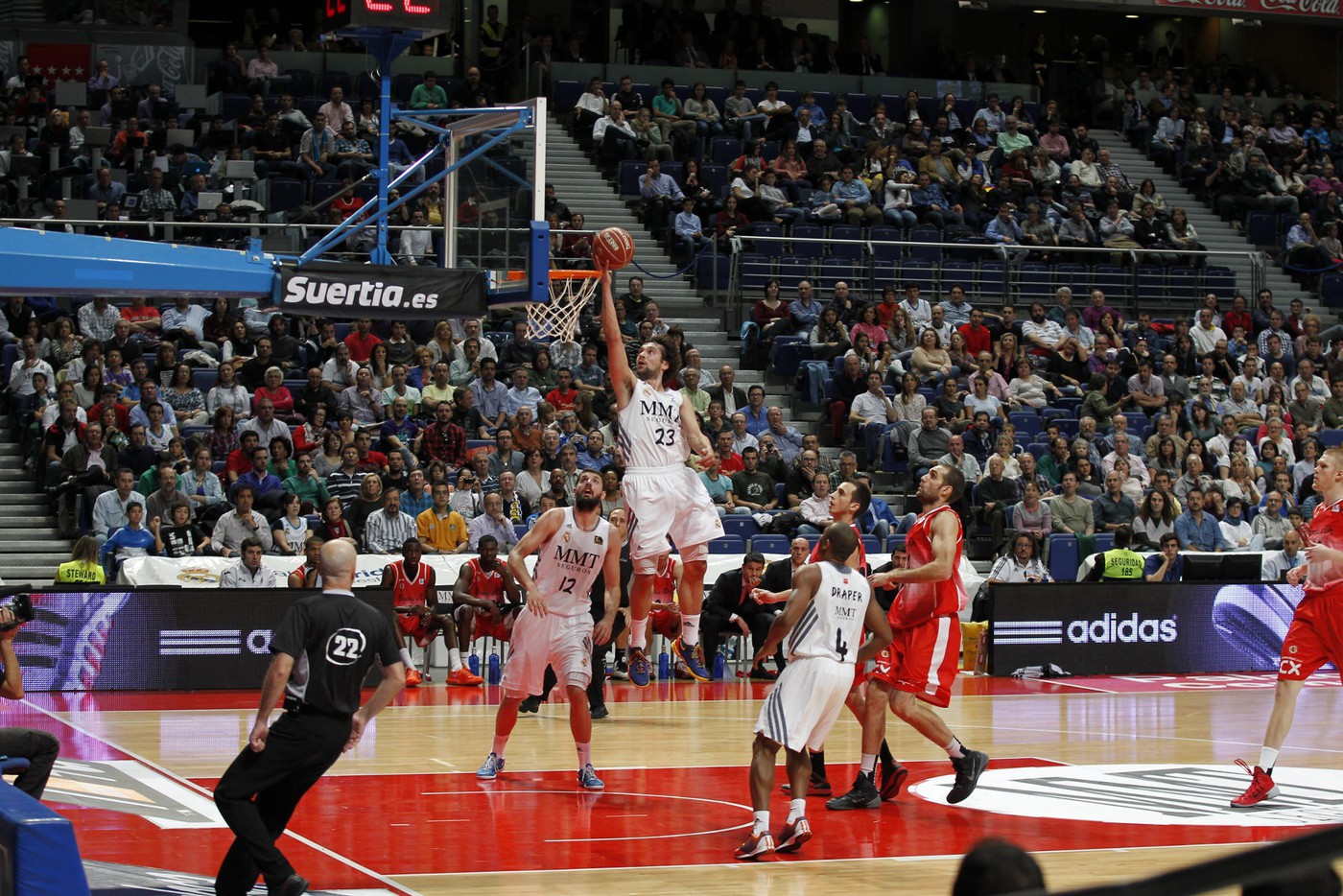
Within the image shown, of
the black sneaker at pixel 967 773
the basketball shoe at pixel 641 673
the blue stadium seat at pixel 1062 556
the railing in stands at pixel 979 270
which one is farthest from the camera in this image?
the railing in stands at pixel 979 270

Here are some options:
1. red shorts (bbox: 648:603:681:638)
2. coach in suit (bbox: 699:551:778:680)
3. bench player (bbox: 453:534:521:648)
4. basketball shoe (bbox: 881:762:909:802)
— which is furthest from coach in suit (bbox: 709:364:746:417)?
basketball shoe (bbox: 881:762:909:802)

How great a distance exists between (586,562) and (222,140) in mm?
14435

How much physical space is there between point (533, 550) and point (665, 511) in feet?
2.89

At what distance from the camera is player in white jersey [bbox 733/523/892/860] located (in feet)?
27.4

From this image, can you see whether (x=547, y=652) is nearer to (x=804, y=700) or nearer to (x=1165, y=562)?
(x=804, y=700)

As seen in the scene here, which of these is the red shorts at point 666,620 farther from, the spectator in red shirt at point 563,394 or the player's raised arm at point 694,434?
the player's raised arm at point 694,434

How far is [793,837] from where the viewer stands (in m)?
8.48

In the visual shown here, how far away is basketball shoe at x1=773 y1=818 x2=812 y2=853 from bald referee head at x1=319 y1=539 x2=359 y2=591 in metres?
2.63

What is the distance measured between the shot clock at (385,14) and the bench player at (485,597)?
264 inches

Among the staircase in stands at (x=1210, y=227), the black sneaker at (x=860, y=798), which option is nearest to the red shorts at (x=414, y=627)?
the black sneaker at (x=860, y=798)

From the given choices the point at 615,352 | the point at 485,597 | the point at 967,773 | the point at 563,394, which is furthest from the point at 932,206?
the point at 967,773

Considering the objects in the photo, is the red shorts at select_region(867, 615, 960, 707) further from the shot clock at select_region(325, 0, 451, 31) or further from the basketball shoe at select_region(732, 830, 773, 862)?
the shot clock at select_region(325, 0, 451, 31)

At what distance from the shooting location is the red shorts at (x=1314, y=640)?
31.4 ft

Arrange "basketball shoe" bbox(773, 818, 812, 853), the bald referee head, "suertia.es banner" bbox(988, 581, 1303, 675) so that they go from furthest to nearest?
"suertia.es banner" bbox(988, 581, 1303, 675) < "basketball shoe" bbox(773, 818, 812, 853) < the bald referee head
